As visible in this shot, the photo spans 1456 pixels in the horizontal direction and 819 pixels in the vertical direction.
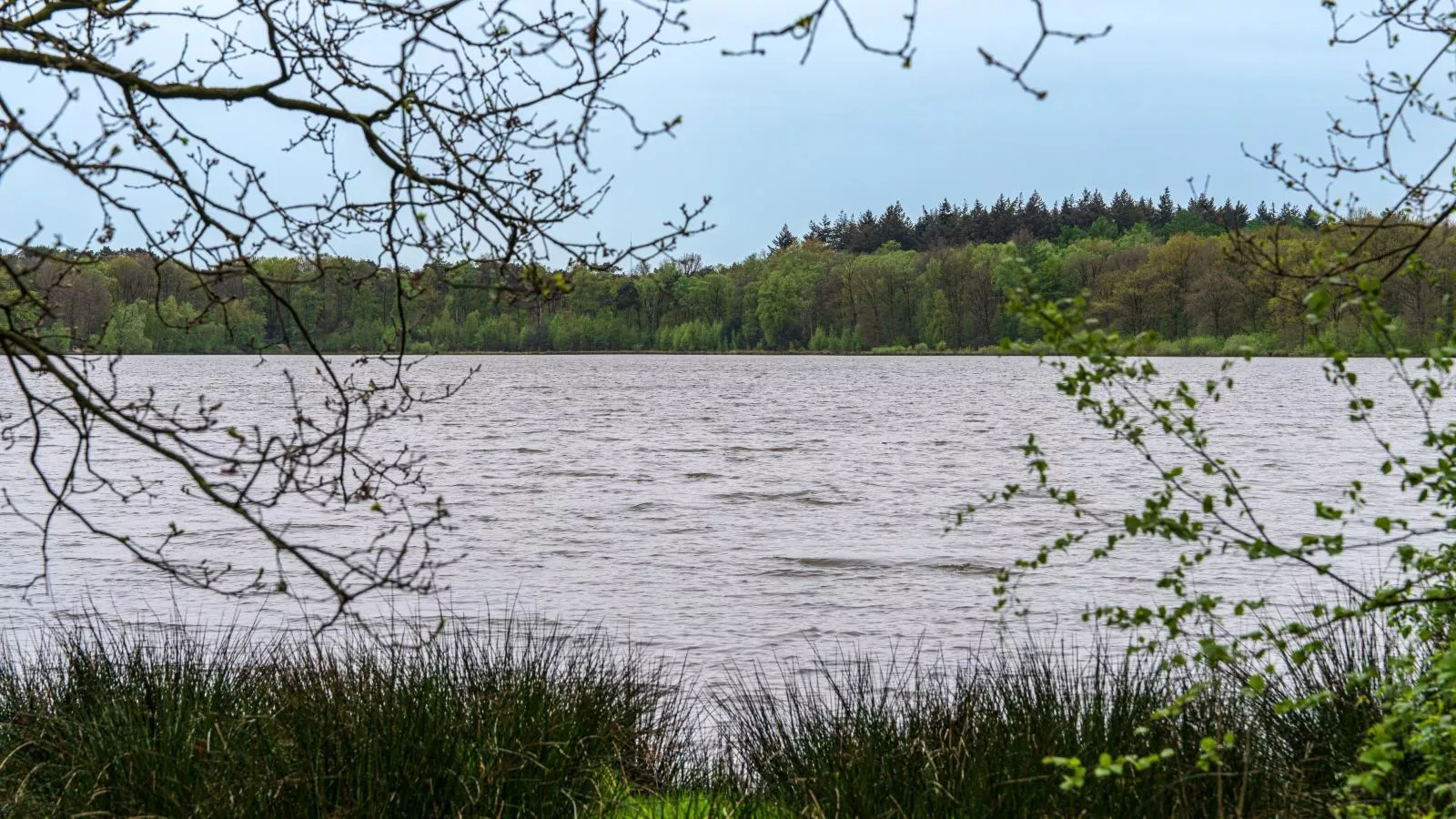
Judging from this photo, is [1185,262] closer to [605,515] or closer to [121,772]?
[605,515]

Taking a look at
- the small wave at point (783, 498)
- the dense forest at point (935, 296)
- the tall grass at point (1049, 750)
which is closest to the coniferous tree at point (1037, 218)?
the dense forest at point (935, 296)

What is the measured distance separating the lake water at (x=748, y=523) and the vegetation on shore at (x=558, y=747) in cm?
168

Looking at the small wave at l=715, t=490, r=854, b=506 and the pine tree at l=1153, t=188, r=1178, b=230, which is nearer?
the small wave at l=715, t=490, r=854, b=506

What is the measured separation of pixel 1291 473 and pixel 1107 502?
6952 millimetres

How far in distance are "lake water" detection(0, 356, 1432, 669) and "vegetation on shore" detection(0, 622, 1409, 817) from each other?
5.51 ft

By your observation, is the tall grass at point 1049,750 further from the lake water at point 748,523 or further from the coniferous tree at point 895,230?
the coniferous tree at point 895,230

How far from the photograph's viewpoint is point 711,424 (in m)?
47.4

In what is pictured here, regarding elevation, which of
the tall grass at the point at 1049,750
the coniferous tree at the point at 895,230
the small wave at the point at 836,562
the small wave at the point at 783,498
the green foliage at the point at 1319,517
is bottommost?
the small wave at the point at 783,498

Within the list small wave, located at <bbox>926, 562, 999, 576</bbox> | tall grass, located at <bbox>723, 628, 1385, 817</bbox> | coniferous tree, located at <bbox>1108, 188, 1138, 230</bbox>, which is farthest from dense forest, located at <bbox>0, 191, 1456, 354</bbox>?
tall grass, located at <bbox>723, 628, 1385, 817</bbox>

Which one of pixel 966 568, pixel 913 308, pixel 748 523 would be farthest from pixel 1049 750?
pixel 913 308

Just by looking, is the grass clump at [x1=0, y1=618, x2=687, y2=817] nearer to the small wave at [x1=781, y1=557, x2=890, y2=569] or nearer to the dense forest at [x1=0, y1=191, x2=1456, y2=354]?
the small wave at [x1=781, y1=557, x2=890, y2=569]

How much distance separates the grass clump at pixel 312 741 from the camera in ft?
16.4

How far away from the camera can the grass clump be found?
5008mm

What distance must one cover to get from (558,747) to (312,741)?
1022 millimetres
